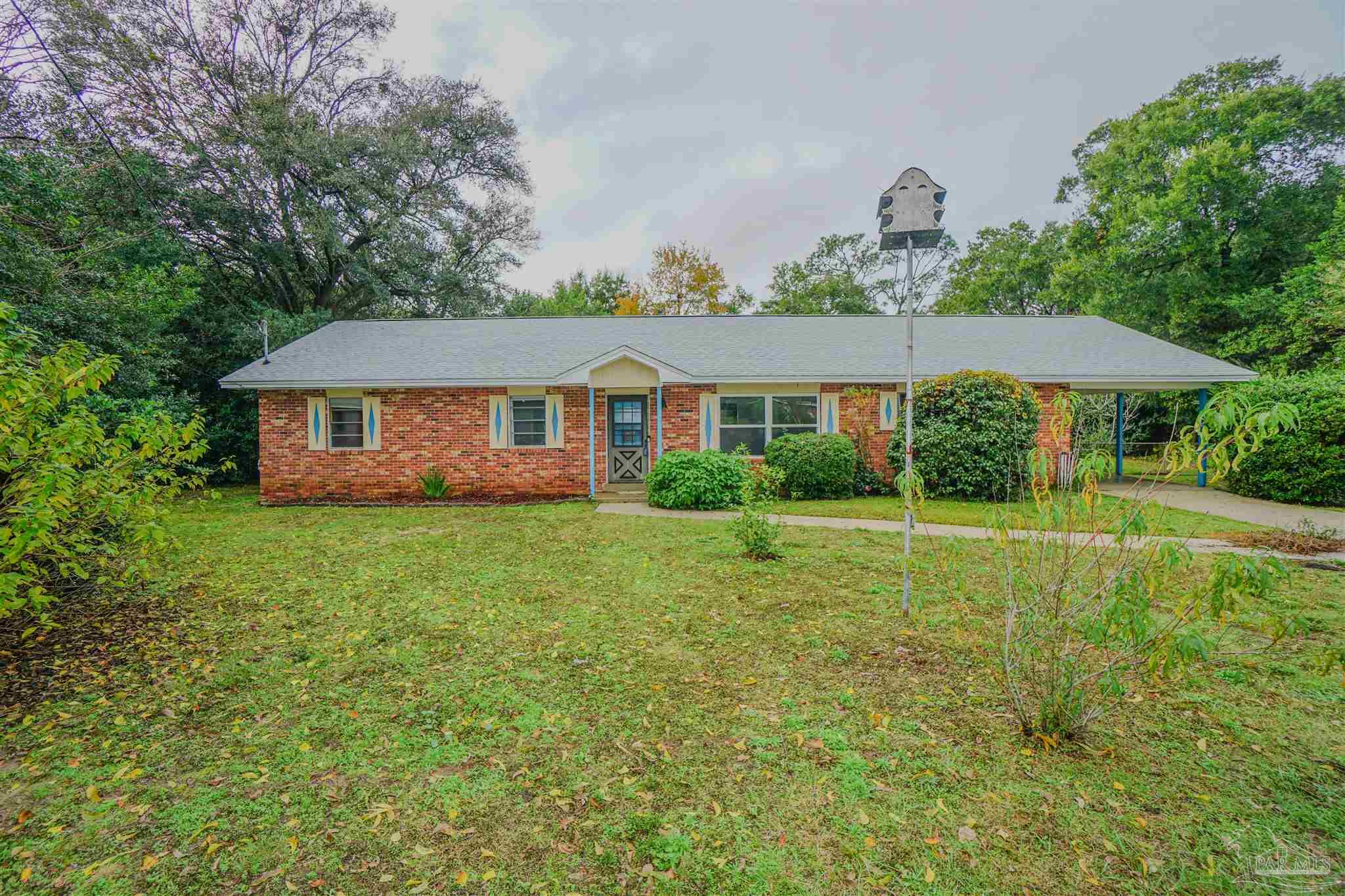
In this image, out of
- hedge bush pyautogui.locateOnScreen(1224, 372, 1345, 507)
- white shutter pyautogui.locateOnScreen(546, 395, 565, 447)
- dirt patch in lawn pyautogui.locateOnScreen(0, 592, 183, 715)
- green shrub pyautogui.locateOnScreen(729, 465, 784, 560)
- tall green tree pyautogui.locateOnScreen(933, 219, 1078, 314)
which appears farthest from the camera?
tall green tree pyautogui.locateOnScreen(933, 219, 1078, 314)

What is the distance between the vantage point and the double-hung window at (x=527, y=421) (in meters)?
13.0

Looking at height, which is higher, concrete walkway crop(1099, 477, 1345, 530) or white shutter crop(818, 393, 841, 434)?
white shutter crop(818, 393, 841, 434)

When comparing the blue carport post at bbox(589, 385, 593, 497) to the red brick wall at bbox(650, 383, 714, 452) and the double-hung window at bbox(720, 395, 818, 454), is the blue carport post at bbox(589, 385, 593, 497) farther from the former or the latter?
the double-hung window at bbox(720, 395, 818, 454)

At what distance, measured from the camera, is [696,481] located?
435 inches

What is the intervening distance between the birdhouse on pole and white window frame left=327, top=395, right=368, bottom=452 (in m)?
12.1

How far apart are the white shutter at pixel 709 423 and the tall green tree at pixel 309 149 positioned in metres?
12.5

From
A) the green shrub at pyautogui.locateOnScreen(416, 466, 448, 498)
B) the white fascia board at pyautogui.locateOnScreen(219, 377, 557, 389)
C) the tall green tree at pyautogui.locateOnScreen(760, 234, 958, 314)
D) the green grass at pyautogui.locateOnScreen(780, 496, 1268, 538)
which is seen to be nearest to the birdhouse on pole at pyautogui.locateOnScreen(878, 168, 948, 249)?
the green grass at pyautogui.locateOnScreen(780, 496, 1268, 538)

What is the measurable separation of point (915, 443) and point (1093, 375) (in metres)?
4.82

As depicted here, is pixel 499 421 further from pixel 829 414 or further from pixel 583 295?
pixel 583 295

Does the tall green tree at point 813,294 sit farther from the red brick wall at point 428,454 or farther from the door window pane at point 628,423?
the door window pane at point 628,423

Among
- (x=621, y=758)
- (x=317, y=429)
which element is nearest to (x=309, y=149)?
(x=317, y=429)

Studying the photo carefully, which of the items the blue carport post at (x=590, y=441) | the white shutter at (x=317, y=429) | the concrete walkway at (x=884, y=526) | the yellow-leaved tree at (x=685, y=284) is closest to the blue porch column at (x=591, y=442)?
the blue carport post at (x=590, y=441)

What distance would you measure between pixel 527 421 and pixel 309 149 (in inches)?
480

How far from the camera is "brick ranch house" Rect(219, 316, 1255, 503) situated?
12586mm
